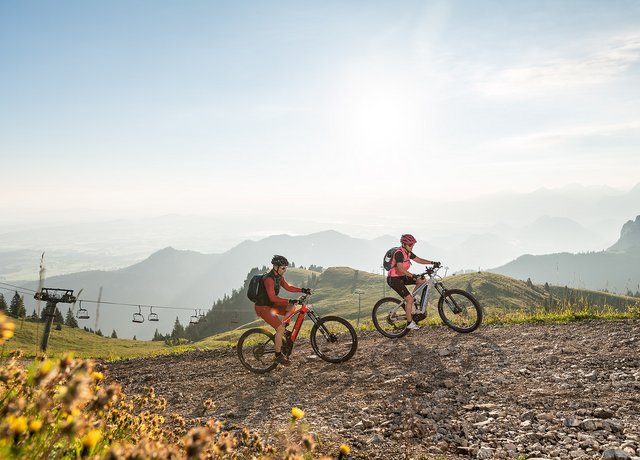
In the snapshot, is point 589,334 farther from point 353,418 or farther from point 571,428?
point 353,418

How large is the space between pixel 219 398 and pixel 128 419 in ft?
17.6

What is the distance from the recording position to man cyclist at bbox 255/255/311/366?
10844 millimetres

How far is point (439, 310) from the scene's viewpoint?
14.0m

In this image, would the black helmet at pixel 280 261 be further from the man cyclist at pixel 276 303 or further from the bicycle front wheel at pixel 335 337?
the bicycle front wheel at pixel 335 337

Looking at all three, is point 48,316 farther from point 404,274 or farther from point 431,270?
point 431,270

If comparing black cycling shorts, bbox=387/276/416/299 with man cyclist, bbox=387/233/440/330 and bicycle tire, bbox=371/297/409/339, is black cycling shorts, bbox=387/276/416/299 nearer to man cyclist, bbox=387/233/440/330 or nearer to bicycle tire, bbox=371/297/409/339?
man cyclist, bbox=387/233/440/330

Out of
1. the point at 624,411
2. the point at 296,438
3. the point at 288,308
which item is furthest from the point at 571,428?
the point at 288,308

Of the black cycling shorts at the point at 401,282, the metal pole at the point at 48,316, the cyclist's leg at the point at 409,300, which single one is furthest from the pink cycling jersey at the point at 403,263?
the metal pole at the point at 48,316

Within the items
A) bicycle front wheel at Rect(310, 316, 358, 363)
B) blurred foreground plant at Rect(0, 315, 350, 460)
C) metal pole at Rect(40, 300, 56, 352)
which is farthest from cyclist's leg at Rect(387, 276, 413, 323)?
metal pole at Rect(40, 300, 56, 352)

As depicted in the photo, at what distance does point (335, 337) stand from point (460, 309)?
5.00 meters

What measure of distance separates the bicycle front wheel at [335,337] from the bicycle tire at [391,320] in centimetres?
238

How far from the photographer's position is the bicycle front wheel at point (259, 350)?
11.2 metres

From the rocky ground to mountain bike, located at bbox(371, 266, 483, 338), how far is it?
1.80 feet

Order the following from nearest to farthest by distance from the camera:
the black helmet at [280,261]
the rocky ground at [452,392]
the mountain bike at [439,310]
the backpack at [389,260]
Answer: the rocky ground at [452,392]
the black helmet at [280,261]
the mountain bike at [439,310]
the backpack at [389,260]
